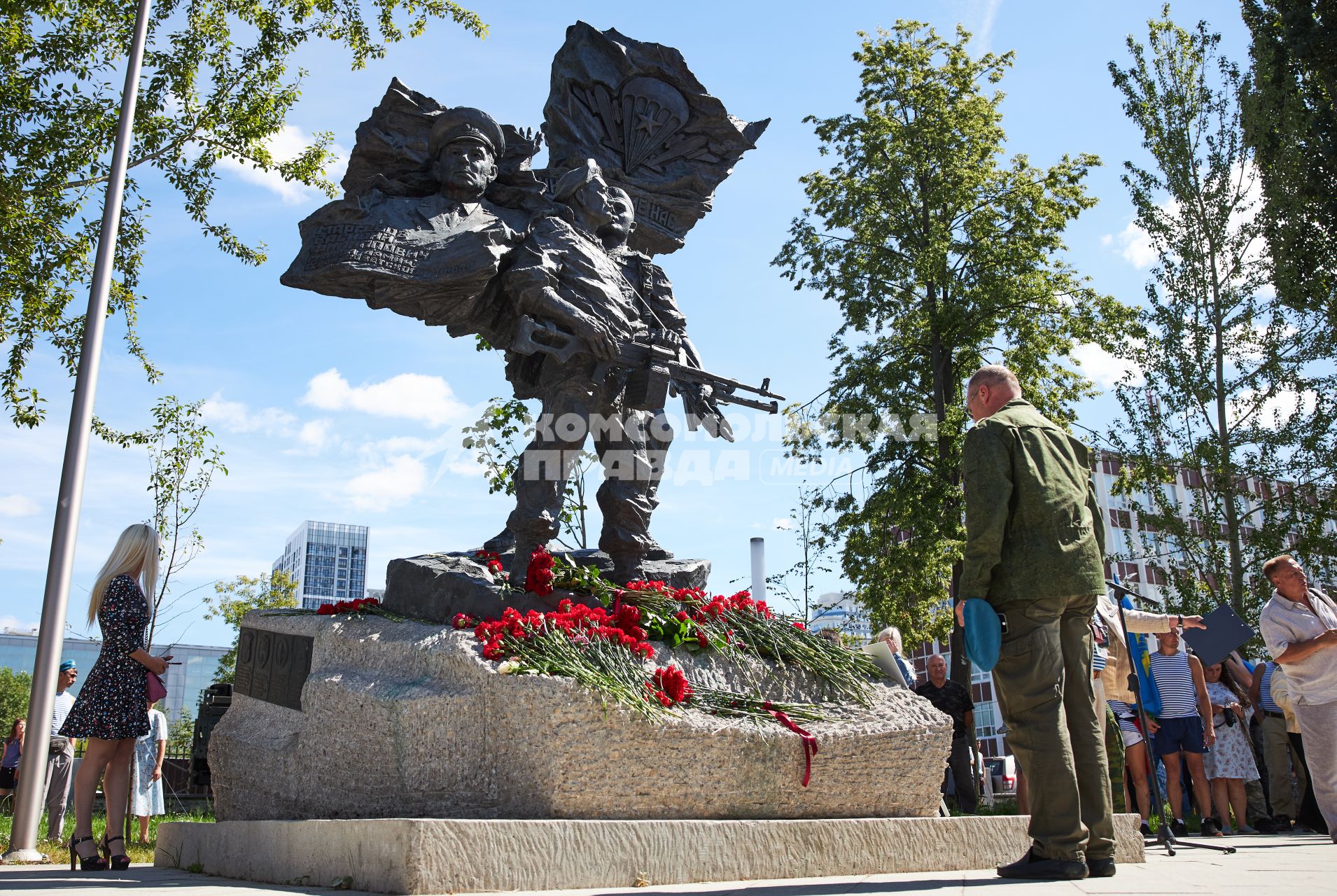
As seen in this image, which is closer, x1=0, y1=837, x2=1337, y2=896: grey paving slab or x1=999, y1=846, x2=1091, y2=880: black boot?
x1=0, y1=837, x2=1337, y2=896: grey paving slab

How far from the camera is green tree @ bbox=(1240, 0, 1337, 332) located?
13.9 m

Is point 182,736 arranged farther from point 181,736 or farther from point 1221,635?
point 1221,635

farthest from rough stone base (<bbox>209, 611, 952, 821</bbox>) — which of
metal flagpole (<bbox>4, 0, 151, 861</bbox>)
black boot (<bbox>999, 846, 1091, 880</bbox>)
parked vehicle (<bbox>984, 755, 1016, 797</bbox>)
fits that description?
parked vehicle (<bbox>984, 755, 1016, 797</bbox>)

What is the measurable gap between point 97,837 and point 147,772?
1.04 metres

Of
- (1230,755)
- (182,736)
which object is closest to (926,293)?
(1230,755)

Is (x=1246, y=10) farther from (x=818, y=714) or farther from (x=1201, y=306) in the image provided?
(x=818, y=714)

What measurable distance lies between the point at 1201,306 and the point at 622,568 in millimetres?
13286

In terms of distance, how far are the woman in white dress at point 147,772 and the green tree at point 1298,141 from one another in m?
14.8

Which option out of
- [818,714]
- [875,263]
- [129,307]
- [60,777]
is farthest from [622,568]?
[875,263]

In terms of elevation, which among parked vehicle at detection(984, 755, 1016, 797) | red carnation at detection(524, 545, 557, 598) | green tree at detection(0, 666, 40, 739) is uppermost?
green tree at detection(0, 666, 40, 739)

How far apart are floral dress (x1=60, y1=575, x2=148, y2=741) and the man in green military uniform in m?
3.92

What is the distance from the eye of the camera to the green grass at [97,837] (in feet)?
20.4

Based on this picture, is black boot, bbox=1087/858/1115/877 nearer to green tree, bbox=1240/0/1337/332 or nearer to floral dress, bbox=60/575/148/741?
floral dress, bbox=60/575/148/741

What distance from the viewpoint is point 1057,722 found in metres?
3.34
